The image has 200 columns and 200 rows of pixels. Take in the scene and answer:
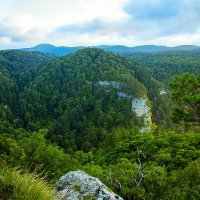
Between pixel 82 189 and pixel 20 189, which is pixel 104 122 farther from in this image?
pixel 20 189

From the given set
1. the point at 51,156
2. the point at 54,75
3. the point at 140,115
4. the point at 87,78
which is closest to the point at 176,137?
the point at 51,156

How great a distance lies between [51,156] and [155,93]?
137 m

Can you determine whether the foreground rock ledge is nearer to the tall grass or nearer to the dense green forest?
the tall grass

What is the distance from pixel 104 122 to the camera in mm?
124375

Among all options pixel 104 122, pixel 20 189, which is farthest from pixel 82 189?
pixel 104 122

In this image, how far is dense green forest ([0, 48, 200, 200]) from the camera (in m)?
23.5

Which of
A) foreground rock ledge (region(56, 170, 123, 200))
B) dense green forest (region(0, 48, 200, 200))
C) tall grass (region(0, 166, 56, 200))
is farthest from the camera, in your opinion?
dense green forest (region(0, 48, 200, 200))

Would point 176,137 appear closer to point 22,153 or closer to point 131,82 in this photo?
point 22,153

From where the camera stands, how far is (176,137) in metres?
37.8

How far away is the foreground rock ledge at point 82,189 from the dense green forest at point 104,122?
2.36 metres

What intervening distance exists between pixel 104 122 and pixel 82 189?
379 feet

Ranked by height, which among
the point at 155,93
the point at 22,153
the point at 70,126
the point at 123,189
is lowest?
the point at 70,126

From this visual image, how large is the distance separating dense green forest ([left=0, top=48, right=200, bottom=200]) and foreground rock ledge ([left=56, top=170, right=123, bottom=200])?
236 cm

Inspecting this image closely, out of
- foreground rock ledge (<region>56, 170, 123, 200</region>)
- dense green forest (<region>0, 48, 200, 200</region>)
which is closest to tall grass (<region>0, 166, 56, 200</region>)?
dense green forest (<region>0, 48, 200, 200</region>)
